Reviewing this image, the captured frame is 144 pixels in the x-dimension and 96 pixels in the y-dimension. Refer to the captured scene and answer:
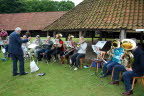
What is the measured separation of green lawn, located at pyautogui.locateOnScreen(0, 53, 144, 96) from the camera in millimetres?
7353

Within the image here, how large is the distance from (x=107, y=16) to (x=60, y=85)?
19.9ft

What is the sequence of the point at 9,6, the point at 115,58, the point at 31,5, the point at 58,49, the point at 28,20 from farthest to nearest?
the point at 31,5 < the point at 9,6 < the point at 28,20 < the point at 58,49 < the point at 115,58

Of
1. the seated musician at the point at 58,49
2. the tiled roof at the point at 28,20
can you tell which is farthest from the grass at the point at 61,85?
the tiled roof at the point at 28,20

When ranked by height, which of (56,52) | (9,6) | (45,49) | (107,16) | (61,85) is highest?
(9,6)

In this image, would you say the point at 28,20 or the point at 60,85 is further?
the point at 28,20

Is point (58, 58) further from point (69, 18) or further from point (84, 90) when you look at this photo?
point (84, 90)

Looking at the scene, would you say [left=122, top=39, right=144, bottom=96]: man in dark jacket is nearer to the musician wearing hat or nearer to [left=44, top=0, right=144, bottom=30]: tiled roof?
the musician wearing hat

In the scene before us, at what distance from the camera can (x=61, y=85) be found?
324 inches

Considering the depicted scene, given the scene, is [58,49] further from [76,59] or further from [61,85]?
[61,85]

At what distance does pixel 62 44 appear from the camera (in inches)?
483

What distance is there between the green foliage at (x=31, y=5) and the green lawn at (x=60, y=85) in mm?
54527

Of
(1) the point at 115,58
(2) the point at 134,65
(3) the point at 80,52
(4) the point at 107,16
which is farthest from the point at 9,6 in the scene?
(2) the point at 134,65

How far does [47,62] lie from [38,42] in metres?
1.86

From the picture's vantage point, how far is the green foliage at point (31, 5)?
6156 centimetres
